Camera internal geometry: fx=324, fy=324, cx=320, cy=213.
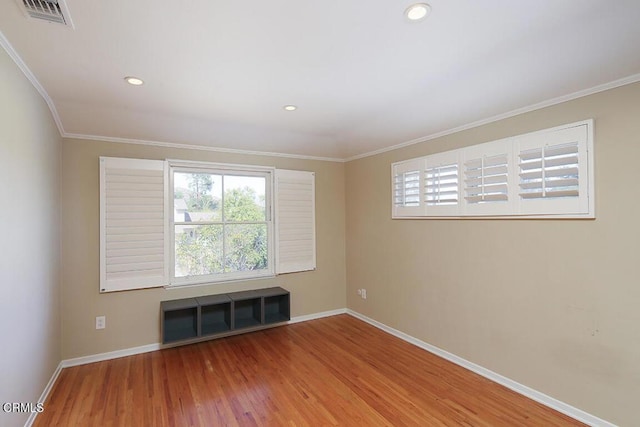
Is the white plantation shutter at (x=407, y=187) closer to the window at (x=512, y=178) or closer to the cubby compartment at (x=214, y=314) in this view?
the window at (x=512, y=178)

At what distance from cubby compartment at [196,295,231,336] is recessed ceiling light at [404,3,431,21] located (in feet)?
10.6

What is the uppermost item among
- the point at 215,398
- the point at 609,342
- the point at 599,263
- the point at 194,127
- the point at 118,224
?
the point at 194,127

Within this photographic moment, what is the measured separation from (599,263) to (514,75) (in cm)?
143

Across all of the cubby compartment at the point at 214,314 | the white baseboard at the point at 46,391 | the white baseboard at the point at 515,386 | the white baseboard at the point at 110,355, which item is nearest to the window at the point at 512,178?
the white baseboard at the point at 515,386

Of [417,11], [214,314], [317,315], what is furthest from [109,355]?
[417,11]

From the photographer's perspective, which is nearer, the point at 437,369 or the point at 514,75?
the point at 514,75

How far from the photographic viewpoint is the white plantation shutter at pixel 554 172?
2.29m

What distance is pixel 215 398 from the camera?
260 cm

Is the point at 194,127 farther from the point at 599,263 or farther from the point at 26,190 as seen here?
the point at 599,263

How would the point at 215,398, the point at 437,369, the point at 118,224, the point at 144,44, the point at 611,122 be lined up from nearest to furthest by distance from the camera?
the point at 144,44, the point at 611,122, the point at 215,398, the point at 437,369, the point at 118,224

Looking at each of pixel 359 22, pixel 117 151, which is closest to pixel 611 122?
pixel 359 22

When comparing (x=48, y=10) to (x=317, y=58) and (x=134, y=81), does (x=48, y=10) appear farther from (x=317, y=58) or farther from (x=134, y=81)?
(x=317, y=58)
